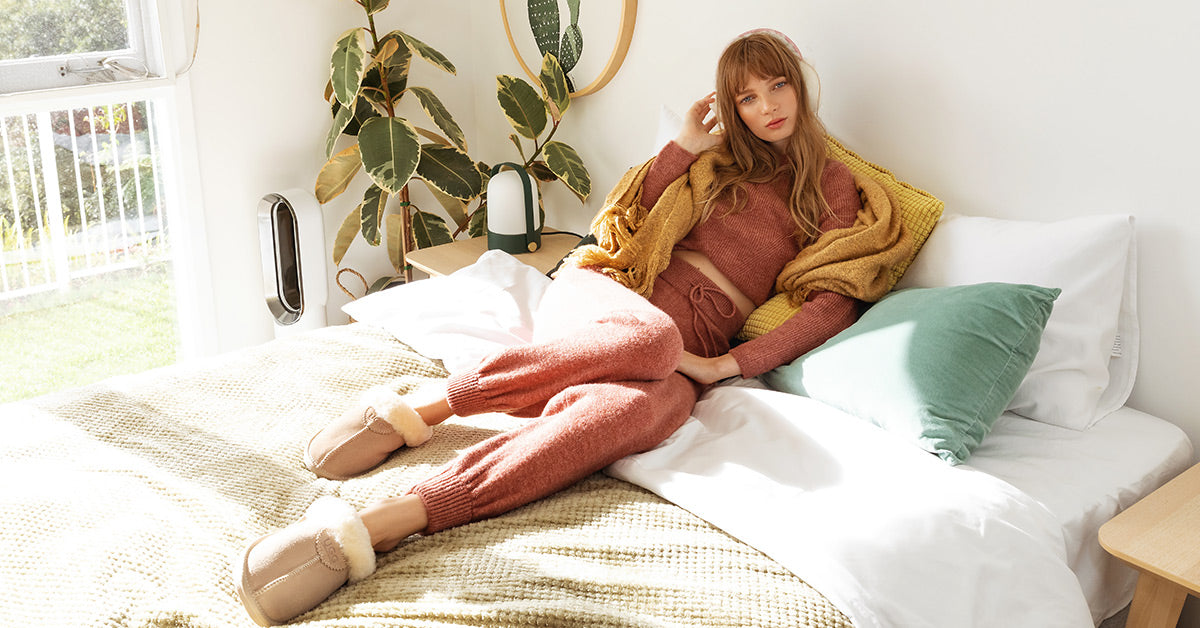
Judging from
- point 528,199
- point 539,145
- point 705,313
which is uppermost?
point 539,145

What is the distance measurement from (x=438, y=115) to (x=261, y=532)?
5.62 feet

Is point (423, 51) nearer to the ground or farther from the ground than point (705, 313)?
farther from the ground

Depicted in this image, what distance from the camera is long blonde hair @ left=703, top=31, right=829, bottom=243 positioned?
1884 millimetres

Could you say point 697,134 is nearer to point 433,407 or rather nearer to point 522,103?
point 522,103

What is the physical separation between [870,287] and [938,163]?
312mm

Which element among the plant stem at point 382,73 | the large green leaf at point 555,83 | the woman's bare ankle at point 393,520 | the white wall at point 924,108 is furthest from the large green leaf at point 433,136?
the woman's bare ankle at point 393,520

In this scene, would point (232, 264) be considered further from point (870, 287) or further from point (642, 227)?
point (870, 287)

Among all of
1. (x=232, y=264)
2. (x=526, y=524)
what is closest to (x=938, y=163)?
(x=526, y=524)

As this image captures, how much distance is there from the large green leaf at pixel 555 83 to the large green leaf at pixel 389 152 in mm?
400

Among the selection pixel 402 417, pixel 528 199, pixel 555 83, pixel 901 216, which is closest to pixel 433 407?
pixel 402 417

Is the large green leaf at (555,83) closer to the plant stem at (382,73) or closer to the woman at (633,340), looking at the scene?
the plant stem at (382,73)

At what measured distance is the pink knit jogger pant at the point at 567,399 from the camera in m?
1.31

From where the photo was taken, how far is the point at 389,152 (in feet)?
8.48

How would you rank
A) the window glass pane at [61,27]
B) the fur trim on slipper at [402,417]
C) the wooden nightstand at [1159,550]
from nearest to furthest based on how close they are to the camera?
the wooden nightstand at [1159,550]
the fur trim on slipper at [402,417]
the window glass pane at [61,27]
